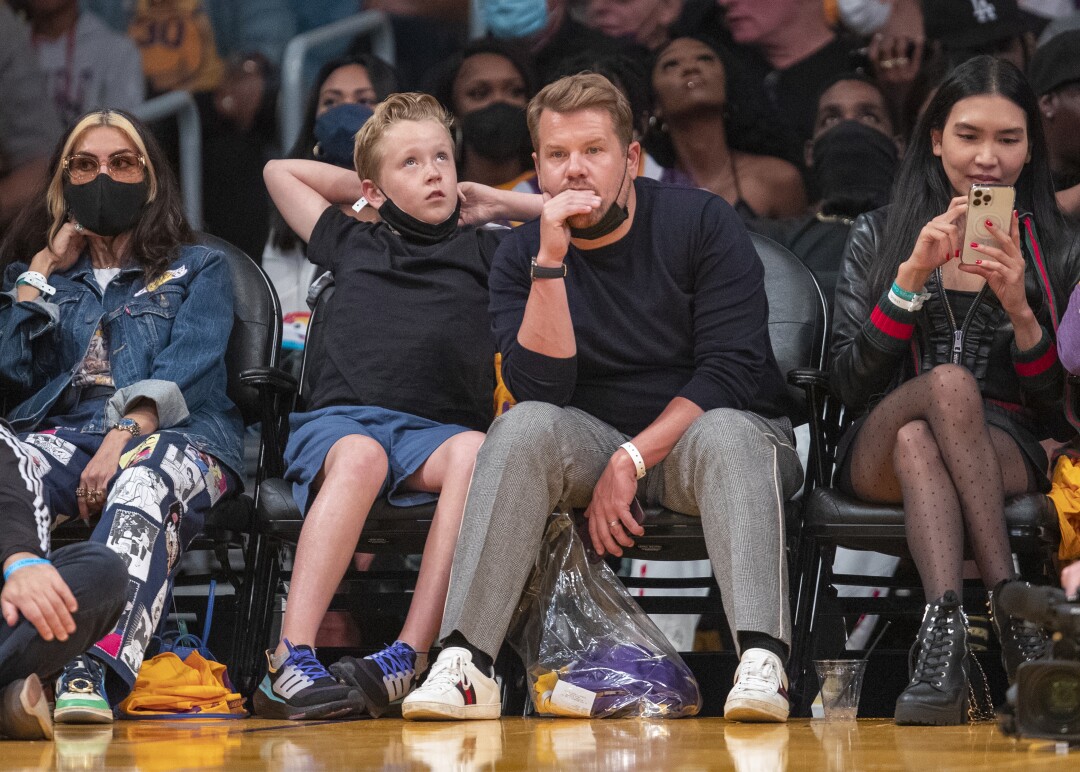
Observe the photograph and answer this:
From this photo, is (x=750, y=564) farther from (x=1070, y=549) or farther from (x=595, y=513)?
(x=1070, y=549)

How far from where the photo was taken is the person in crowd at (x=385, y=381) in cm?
283

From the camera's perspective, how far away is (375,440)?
304 cm

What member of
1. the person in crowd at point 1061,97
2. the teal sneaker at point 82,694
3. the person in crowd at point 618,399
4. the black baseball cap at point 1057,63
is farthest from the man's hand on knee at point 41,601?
the black baseball cap at point 1057,63

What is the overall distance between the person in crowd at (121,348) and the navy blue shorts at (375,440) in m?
0.19

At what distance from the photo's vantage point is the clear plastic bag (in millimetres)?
2686

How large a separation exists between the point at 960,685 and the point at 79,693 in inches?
60.0

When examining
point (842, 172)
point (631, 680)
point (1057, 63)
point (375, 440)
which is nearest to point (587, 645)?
point (631, 680)

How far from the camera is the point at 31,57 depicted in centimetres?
481

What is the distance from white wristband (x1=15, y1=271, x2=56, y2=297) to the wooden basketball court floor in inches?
46.8

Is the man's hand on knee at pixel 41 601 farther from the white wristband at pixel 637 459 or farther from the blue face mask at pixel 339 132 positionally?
the blue face mask at pixel 339 132

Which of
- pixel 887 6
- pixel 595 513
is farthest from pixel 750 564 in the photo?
pixel 887 6

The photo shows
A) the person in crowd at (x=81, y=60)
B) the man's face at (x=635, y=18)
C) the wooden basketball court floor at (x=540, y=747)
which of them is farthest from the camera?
the person in crowd at (x=81, y=60)

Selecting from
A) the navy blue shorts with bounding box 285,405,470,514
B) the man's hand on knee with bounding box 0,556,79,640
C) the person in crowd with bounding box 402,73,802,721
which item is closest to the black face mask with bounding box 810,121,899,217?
the person in crowd with bounding box 402,73,802,721

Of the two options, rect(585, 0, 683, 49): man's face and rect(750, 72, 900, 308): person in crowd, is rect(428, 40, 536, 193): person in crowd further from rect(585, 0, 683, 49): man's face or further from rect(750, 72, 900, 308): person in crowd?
rect(750, 72, 900, 308): person in crowd
